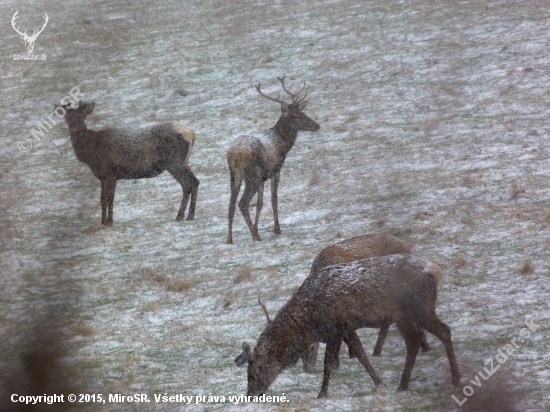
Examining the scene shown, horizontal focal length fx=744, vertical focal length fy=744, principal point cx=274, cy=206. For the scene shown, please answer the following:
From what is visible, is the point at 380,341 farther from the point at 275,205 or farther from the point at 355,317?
the point at 275,205

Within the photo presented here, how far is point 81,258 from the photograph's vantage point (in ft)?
39.5

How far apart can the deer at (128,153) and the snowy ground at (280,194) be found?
1.88ft

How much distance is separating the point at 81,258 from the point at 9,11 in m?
21.0

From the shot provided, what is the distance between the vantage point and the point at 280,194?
48.7 feet

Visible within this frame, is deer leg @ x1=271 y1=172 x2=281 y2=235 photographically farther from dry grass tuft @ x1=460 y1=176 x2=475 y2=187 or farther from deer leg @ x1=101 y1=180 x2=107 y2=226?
dry grass tuft @ x1=460 y1=176 x2=475 y2=187

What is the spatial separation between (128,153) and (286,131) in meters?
3.00

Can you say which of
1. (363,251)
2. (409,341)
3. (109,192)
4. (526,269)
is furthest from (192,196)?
(409,341)

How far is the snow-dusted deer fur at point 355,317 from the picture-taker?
6645 millimetres

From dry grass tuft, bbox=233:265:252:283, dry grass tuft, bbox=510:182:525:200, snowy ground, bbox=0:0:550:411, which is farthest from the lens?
dry grass tuft, bbox=510:182:525:200

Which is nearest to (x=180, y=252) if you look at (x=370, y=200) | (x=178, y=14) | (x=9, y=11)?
(x=370, y=200)

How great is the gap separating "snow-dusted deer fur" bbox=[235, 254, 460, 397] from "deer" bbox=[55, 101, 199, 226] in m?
7.35

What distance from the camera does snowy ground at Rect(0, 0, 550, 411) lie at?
7056mm

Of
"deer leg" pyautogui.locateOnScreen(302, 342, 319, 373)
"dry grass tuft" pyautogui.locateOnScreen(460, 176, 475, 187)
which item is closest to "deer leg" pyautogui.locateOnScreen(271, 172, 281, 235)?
"dry grass tuft" pyautogui.locateOnScreen(460, 176, 475, 187)

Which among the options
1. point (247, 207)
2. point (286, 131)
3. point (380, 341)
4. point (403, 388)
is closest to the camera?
point (403, 388)
